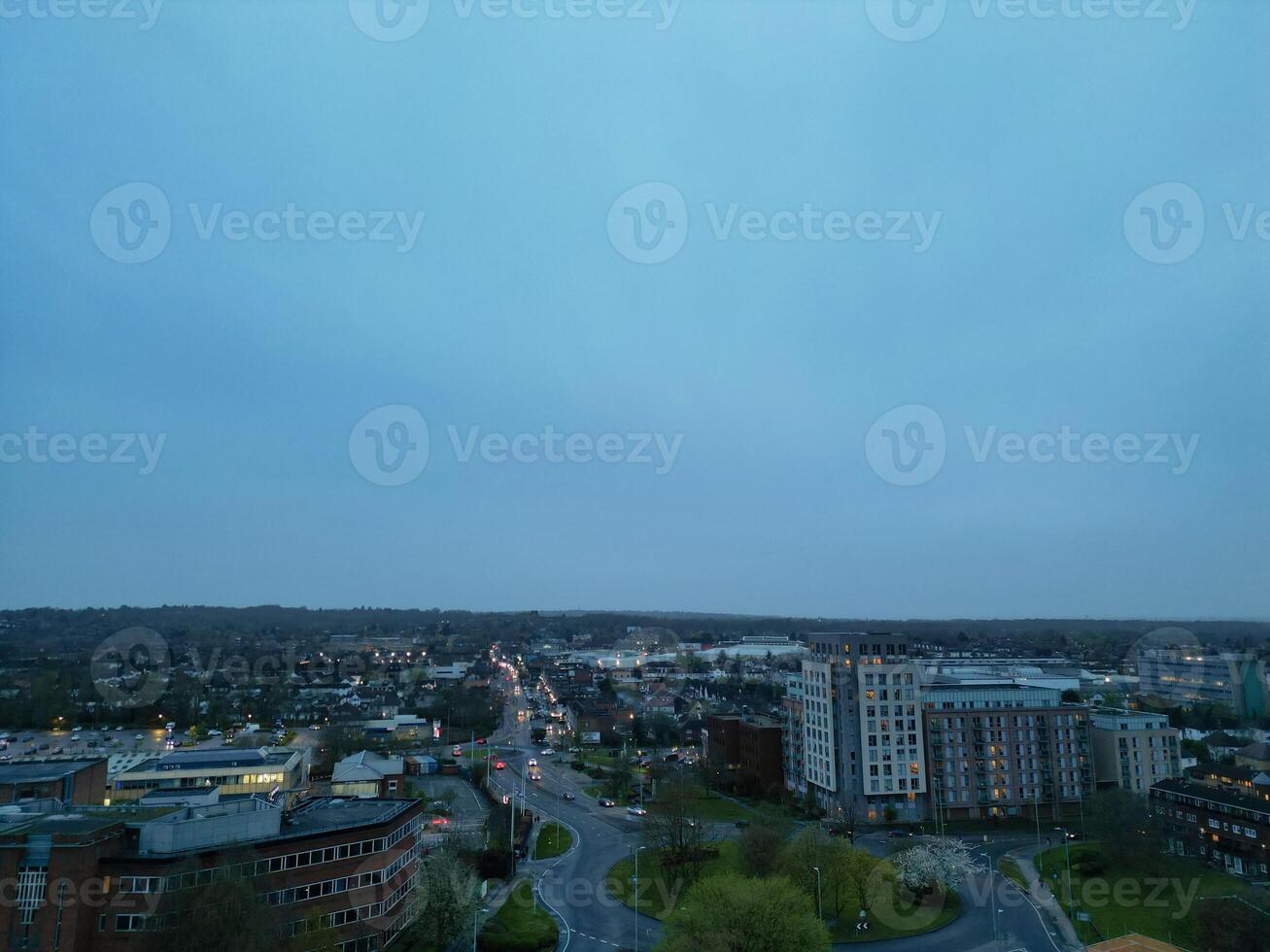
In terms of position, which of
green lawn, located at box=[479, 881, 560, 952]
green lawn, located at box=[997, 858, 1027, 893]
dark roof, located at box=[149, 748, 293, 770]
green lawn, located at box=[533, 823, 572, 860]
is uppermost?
dark roof, located at box=[149, 748, 293, 770]

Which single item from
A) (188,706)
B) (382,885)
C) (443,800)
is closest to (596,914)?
(382,885)

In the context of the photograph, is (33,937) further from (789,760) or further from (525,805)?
(789,760)

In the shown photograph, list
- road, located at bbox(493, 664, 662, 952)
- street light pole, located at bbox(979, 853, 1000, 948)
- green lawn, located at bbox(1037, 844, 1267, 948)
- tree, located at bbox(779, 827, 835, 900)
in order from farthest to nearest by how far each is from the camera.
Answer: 1. tree, located at bbox(779, 827, 835, 900)
2. road, located at bbox(493, 664, 662, 952)
3. street light pole, located at bbox(979, 853, 1000, 948)
4. green lawn, located at bbox(1037, 844, 1267, 948)

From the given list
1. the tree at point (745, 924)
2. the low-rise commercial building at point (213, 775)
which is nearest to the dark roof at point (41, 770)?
the low-rise commercial building at point (213, 775)

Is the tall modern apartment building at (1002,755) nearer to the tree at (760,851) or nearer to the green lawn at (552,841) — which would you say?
the tree at (760,851)

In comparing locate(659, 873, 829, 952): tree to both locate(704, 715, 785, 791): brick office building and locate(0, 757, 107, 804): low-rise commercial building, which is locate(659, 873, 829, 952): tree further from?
locate(704, 715, 785, 791): brick office building

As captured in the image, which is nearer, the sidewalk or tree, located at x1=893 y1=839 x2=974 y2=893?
the sidewalk

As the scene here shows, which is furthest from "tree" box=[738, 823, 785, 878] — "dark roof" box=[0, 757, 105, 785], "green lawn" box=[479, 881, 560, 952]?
"dark roof" box=[0, 757, 105, 785]
